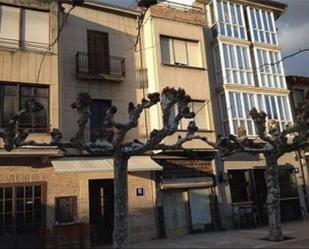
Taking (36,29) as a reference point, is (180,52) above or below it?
above

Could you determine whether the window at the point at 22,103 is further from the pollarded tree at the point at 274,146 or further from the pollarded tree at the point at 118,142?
the pollarded tree at the point at 274,146

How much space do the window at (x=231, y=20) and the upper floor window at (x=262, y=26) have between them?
691 millimetres

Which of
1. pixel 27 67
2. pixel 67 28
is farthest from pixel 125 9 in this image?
pixel 27 67

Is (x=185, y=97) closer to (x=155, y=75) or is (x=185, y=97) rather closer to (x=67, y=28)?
(x=155, y=75)

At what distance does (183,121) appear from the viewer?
19.5 meters

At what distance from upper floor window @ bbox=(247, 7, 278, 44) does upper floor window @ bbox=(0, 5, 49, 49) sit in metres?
12.1

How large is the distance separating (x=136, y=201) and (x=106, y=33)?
26.8ft

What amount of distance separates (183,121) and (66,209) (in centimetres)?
704

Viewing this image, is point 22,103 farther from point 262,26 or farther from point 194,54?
point 262,26

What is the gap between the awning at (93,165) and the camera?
1509 centimetres

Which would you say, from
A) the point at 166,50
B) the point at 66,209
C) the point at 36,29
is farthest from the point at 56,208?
the point at 166,50

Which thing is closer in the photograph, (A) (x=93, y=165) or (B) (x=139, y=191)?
(A) (x=93, y=165)

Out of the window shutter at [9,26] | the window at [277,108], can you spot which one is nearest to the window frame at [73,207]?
the window shutter at [9,26]

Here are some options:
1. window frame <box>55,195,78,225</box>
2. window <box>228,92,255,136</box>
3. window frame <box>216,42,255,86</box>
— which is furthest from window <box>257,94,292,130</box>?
window frame <box>55,195,78,225</box>
